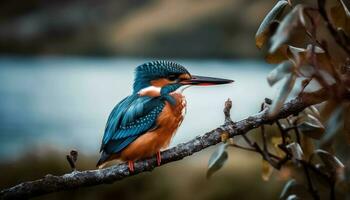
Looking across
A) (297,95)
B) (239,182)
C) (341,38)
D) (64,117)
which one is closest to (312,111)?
(297,95)

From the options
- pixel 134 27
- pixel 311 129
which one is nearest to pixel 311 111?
pixel 311 129

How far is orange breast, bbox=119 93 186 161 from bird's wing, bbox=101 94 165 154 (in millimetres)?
11

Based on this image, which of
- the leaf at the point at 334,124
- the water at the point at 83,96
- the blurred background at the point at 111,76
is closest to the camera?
the leaf at the point at 334,124

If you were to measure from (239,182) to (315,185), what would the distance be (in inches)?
56.0

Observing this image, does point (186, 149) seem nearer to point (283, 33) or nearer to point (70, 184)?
point (70, 184)

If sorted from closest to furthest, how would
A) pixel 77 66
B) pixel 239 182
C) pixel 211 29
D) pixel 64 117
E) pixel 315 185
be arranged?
pixel 315 185
pixel 239 182
pixel 64 117
pixel 77 66
pixel 211 29

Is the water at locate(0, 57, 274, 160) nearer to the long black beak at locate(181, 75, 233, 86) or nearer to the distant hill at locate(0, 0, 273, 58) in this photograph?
the distant hill at locate(0, 0, 273, 58)

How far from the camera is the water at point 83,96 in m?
4.53

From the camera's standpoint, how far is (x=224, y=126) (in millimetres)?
806

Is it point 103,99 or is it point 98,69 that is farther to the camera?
point 98,69

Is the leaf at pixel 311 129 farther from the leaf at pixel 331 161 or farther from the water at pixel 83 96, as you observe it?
the water at pixel 83 96

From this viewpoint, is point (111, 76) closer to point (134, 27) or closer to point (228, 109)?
point (134, 27)

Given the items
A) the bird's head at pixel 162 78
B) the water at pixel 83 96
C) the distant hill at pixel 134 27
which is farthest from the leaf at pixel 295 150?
the distant hill at pixel 134 27

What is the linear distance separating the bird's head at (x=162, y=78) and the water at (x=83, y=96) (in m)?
2.80
